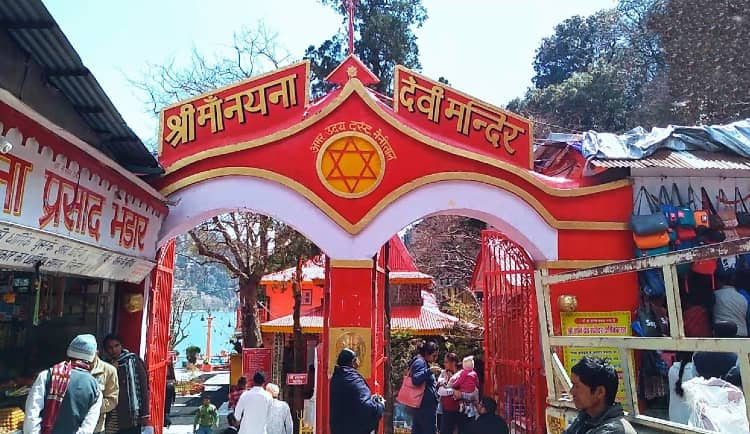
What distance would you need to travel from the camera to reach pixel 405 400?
7.91 meters

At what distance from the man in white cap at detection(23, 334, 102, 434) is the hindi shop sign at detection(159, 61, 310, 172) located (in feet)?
12.9

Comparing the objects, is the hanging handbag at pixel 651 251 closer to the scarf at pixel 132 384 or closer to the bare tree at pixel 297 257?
the scarf at pixel 132 384

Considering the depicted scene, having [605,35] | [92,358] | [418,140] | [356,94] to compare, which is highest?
[605,35]

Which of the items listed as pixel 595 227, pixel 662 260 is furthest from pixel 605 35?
pixel 662 260

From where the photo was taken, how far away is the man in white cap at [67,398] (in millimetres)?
4398

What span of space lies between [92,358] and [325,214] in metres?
3.81

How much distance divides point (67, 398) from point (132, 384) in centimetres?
125

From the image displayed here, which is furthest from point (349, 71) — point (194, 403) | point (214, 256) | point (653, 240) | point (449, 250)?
point (194, 403)

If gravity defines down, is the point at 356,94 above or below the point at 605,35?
below

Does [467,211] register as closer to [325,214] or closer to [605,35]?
[325,214]

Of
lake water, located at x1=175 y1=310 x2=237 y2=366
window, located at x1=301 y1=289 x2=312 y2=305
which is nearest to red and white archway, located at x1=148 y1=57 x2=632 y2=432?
window, located at x1=301 y1=289 x2=312 y2=305

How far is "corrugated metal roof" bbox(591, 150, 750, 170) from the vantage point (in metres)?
8.09

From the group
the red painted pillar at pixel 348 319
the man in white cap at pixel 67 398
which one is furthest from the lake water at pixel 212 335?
the man in white cap at pixel 67 398

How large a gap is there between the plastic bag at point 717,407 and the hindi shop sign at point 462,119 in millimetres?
4788
